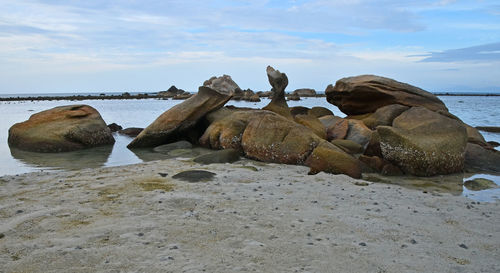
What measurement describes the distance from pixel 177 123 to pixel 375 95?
25.5 ft

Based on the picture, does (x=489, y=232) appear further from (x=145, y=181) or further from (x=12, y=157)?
(x=12, y=157)

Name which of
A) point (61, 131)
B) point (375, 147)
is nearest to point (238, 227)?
point (375, 147)

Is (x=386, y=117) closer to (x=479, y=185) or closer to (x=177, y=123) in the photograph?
(x=479, y=185)

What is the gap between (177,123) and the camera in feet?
41.1

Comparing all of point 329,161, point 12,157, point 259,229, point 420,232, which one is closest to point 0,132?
point 12,157

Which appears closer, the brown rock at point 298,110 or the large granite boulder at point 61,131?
the large granite boulder at point 61,131

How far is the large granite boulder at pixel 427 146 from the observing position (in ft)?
27.0

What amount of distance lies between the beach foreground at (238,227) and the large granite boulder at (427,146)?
164 cm

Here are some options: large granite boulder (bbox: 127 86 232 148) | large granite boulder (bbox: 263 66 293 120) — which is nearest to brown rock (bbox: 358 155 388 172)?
large granite boulder (bbox: 263 66 293 120)

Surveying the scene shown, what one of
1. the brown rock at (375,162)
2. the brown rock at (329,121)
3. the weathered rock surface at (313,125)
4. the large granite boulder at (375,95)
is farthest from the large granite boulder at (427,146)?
the large granite boulder at (375,95)

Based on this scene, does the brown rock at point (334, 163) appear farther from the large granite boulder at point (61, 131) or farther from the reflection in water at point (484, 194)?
the large granite boulder at point (61, 131)

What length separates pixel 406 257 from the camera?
3771mm

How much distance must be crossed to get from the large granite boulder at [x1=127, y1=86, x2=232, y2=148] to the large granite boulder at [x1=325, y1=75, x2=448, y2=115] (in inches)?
225

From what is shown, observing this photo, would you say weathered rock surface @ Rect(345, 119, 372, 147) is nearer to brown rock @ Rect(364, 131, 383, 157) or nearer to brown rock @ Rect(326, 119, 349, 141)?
brown rock @ Rect(326, 119, 349, 141)
